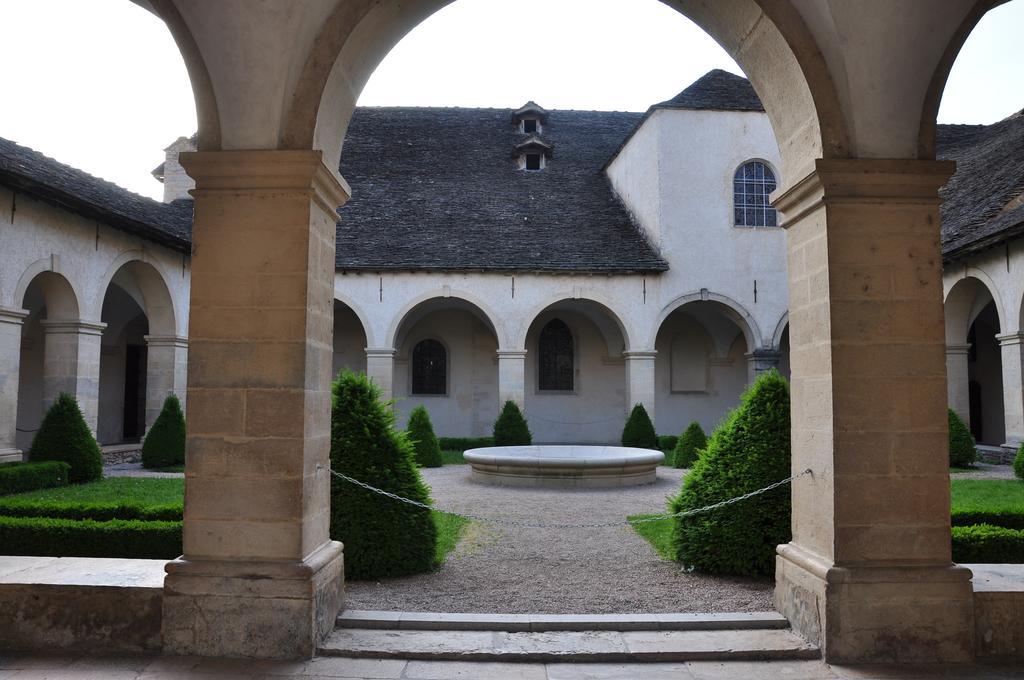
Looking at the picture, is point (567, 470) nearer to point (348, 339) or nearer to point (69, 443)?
point (69, 443)

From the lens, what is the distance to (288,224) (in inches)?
155

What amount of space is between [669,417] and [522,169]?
8270 millimetres

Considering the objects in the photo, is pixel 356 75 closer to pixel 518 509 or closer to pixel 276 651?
pixel 276 651

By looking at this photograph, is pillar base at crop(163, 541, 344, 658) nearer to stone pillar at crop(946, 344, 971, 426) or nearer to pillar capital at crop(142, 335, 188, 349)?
pillar capital at crop(142, 335, 188, 349)

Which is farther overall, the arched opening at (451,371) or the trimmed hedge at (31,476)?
the arched opening at (451,371)

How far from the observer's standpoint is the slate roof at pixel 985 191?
12289 mm

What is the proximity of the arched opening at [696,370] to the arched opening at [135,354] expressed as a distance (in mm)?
12676

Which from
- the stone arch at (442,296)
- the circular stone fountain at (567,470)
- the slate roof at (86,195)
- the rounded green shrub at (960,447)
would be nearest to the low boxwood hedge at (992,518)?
the circular stone fountain at (567,470)

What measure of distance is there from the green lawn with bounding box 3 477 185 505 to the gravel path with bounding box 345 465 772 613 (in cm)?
371

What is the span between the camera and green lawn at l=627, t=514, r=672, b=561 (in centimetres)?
656

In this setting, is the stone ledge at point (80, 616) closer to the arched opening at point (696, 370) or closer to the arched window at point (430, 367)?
the arched window at point (430, 367)

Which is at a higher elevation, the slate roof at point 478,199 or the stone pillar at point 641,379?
the slate roof at point 478,199

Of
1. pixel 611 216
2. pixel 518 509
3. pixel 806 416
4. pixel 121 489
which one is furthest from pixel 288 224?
pixel 611 216

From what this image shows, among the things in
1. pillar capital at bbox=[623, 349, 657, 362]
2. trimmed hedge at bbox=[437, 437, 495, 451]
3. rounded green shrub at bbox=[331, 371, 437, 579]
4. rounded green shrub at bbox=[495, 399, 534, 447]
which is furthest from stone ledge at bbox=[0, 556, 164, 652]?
pillar capital at bbox=[623, 349, 657, 362]
